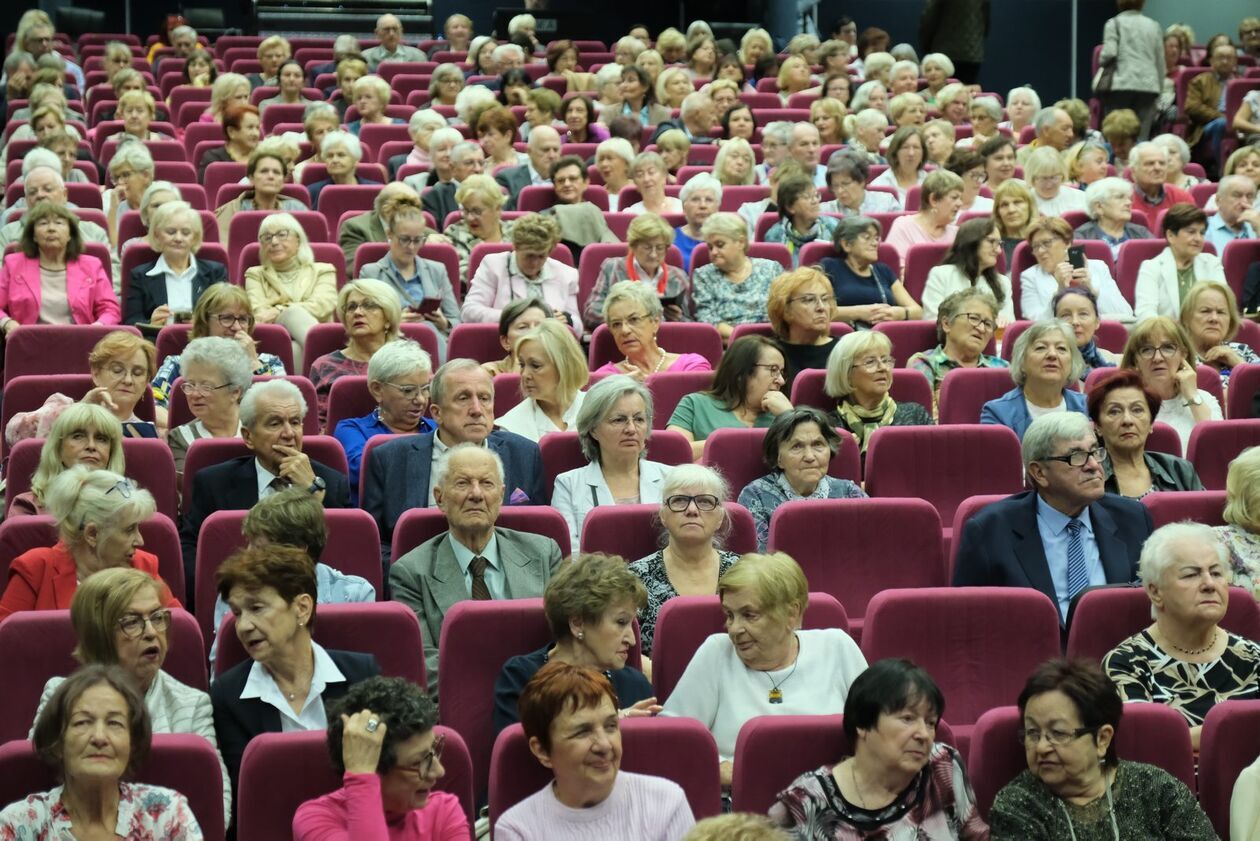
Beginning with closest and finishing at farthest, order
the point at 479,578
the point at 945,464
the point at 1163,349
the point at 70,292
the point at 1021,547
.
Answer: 1. the point at 479,578
2. the point at 1021,547
3. the point at 945,464
4. the point at 1163,349
5. the point at 70,292

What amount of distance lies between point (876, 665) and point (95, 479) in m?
1.53

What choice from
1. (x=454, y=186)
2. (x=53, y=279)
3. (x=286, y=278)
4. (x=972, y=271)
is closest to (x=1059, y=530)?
(x=972, y=271)

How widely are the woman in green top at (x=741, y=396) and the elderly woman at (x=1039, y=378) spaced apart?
0.53m

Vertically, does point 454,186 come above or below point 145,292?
above

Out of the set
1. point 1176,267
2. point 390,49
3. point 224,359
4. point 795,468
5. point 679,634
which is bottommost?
point 679,634

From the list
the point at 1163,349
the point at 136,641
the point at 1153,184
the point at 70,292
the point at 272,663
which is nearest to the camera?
the point at 136,641

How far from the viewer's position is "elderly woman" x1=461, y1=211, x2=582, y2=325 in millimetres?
5590

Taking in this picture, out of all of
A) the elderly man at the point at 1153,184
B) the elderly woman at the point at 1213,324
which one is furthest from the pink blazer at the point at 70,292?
the elderly man at the point at 1153,184

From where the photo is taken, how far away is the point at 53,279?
5.60 m

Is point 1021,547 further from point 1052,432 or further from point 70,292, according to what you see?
point 70,292

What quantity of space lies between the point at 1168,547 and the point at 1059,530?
0.49m

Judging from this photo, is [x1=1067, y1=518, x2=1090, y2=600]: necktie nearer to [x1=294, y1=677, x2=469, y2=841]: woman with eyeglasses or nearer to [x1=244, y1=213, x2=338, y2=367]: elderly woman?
[x1=294, y1=677, x2=469, y2=841]: woman with eyeglasses

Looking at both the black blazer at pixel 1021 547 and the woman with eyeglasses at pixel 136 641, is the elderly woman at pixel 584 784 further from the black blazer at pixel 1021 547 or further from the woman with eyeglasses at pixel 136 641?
the black blazer at pixel 1021 547

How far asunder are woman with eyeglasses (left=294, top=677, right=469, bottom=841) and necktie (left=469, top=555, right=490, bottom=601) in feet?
2.56
